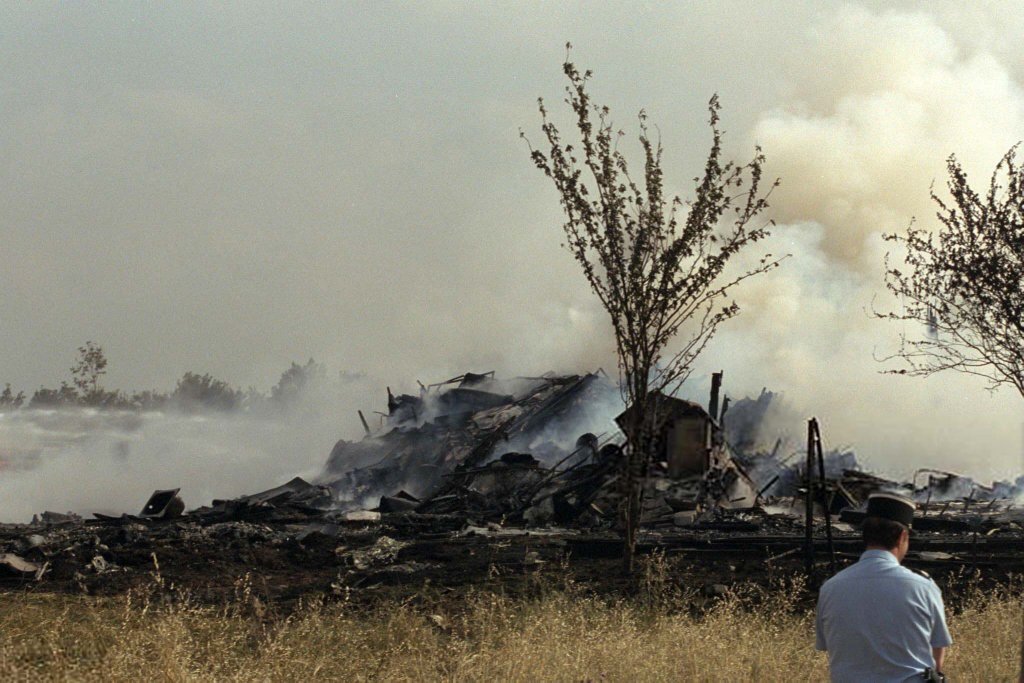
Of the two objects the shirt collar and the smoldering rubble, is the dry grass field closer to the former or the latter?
the smoldering rubble

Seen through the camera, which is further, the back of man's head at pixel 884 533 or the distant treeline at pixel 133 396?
the distant treeline at pixel 133 396

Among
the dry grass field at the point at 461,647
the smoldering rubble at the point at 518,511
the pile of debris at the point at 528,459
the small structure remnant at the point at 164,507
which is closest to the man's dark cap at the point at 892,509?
the dry grass field at the point at 461,647

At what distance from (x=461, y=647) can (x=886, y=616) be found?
4598mm

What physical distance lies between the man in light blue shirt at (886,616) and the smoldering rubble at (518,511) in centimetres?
684

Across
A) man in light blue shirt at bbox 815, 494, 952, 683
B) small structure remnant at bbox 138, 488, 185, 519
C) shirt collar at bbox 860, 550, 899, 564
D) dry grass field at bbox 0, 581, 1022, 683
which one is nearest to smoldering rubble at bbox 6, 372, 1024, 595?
small structure remnant at bbox 138, 488, 185, 519

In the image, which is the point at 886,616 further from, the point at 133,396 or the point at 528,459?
the point at 133,396

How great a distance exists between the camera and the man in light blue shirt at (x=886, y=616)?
482cm

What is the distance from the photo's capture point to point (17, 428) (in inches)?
1977

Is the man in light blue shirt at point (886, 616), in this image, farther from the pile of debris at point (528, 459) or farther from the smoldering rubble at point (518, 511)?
the pile of debris at point (528, 459)

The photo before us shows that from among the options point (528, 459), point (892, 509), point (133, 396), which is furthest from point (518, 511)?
point (133, 396)

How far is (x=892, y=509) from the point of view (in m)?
5.00

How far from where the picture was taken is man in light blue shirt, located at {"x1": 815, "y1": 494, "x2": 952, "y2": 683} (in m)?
4.82

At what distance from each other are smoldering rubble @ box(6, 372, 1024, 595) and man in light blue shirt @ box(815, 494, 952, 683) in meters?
6.84

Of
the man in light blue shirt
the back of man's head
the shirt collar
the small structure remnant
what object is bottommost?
the small structure remnant
